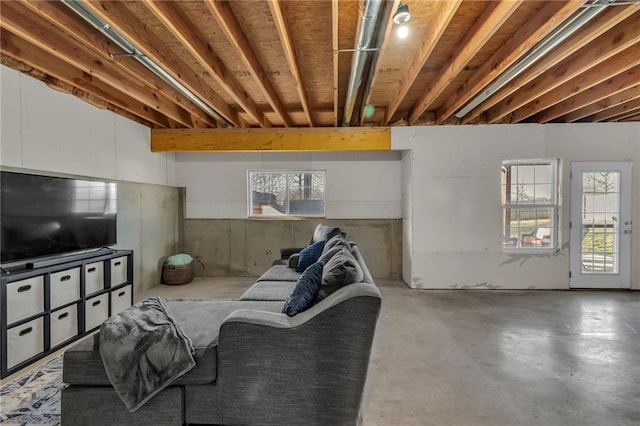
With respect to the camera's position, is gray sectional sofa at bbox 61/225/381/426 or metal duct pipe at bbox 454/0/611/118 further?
metal duct pipe at bbox 454/0/611/118

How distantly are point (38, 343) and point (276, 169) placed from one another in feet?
13.2

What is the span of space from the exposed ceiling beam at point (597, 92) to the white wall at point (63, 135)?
225 inches

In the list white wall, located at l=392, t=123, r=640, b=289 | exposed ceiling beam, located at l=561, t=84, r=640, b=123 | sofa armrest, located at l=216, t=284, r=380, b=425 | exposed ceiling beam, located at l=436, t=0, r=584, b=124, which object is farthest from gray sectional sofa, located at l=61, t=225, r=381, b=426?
exposed ceiling beam, located at l=561, t=84, r=640, b=123

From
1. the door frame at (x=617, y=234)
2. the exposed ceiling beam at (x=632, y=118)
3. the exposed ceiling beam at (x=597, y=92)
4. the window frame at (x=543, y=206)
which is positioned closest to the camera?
the exposed ceiling beam at (x=597, y=92)

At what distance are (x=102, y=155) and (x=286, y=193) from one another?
2.93m

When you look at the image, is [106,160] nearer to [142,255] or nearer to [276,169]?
[142,255]

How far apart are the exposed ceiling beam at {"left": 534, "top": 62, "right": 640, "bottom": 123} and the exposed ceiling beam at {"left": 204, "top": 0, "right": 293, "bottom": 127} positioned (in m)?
3.59

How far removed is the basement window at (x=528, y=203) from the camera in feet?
15.8

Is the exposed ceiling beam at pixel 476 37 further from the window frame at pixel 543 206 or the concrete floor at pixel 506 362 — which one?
the concrete floor at pixel 506 362

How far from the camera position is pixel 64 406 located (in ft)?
5.43

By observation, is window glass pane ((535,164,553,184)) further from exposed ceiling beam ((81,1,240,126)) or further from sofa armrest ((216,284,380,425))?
exposed ceiling beam ((81,1,240,126))

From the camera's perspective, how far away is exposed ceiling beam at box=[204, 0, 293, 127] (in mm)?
2078

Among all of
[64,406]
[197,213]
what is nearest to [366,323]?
[64,406]

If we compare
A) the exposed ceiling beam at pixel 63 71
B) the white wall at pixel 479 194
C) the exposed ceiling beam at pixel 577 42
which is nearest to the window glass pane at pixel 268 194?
the exposed ceiling beam at pixel 63 71
